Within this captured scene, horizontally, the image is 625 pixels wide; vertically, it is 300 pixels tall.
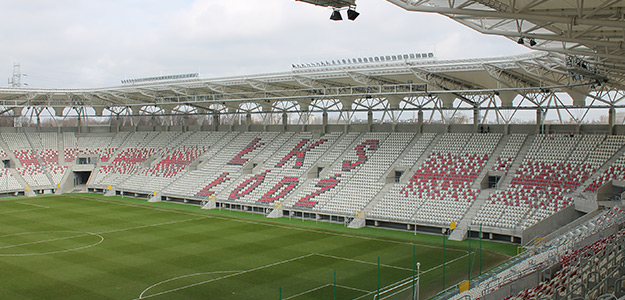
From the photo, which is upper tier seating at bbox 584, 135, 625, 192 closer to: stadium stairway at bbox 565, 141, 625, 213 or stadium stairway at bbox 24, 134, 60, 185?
stadium stairway at bbox 565, 141, 625, 213

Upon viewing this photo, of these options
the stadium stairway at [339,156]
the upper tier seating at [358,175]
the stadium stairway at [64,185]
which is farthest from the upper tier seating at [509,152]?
the stadium stairway at [64,185]

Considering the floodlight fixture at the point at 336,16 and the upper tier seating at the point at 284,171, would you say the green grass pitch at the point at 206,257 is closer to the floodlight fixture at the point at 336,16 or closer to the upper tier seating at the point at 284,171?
the upper tier seating at the point at 284,171

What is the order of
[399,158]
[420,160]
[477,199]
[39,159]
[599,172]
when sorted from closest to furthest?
[599,172], [477,199], [420,160], [399,158], [39,159]

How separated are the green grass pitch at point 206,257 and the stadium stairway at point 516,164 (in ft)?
18.5

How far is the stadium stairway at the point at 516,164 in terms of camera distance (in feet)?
103

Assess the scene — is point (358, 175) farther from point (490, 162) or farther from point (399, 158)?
point (490, 162)

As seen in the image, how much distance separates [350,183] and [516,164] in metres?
10.2

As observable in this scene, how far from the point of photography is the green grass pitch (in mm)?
19391

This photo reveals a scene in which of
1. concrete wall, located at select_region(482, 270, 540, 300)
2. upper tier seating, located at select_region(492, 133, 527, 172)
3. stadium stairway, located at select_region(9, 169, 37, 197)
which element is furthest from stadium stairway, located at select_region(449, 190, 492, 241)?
stadium stairway, located at select_region(9, 169, 37, 197)

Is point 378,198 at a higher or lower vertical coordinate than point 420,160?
lower

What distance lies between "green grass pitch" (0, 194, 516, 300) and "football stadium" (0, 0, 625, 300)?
142 mm

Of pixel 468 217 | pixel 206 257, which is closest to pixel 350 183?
pixel 468 217

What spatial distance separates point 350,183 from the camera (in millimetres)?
36438

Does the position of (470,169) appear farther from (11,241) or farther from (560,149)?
(11,241)
